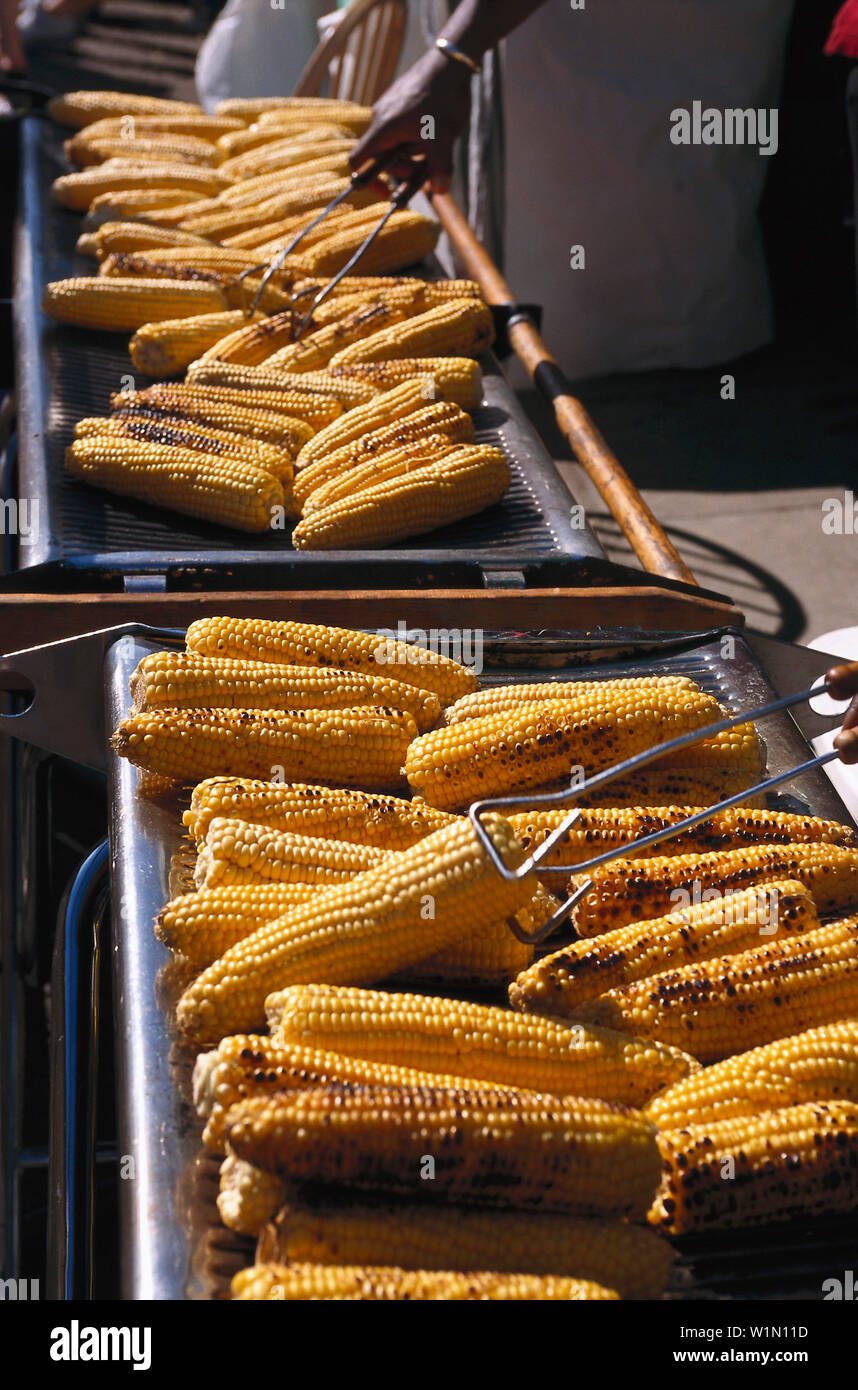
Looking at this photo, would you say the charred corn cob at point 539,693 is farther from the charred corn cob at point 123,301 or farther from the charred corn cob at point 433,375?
the charred corn cob at point 123,301

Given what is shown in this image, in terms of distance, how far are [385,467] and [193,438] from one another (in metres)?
0.57

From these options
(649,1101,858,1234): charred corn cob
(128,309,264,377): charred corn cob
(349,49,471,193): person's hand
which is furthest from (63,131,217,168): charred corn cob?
(649,1101,858,1234): charred corn cob

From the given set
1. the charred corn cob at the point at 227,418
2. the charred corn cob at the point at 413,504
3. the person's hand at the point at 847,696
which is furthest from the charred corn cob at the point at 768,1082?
the charred corn cob at the point at 227,418

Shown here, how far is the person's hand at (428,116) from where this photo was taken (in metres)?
4.35

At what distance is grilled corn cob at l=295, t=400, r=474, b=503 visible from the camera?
3.47 m

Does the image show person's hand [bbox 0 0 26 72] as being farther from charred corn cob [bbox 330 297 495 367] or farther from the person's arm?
charred corn cob [bbox 330 297 495 367]

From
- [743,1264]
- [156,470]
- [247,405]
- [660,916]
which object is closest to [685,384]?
[247,405]

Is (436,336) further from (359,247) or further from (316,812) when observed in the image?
(316,812)

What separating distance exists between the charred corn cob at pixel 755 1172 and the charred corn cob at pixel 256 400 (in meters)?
2.63

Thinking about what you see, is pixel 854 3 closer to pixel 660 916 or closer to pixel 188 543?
pixel 188 543

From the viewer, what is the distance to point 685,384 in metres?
7.72
